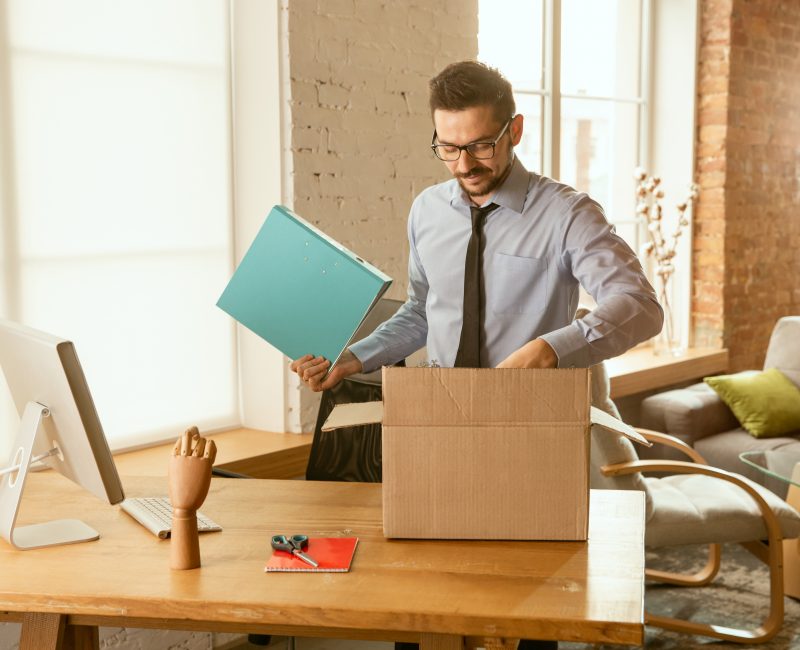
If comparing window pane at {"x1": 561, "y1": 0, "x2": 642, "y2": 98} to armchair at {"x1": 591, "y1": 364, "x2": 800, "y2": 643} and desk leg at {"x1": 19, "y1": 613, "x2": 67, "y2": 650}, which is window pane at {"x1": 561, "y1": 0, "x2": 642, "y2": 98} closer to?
armchair at {"x1": 591, "y1": 364, "x2": 800, "y2": 643}

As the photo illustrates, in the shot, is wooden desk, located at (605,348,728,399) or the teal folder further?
wooden desk, located at (605,348,728,399)

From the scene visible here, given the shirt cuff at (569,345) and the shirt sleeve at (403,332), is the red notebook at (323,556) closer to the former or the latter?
the shirt cuff at (569,345)

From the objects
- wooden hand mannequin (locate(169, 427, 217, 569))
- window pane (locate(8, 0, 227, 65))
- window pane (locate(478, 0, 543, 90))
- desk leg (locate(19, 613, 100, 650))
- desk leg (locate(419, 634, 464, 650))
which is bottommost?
desk leg (locate(19, 613, 100, 650))

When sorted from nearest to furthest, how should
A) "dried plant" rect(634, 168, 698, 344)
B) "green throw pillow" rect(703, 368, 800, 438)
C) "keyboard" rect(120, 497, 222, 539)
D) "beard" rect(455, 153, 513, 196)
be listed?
"keyboard" rect(120, 497, 222, 539)
"beard" rect(455, 153, 513, 196)
"green throw pillow" rect(703, 368, 800, 438)
"dried plant" rect(634, 168, 698, 344)

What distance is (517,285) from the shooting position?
244 centimetres

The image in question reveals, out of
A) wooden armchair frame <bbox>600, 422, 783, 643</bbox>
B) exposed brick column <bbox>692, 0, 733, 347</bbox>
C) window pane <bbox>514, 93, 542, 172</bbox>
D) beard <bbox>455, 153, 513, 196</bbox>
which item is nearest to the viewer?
beard <bbox>455, 153, 513, 196</bbox>

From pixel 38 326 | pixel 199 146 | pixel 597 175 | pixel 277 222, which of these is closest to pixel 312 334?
pixel 277 222

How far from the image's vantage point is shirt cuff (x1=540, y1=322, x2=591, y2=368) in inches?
80.3

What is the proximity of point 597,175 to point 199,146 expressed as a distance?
2698 millimetres

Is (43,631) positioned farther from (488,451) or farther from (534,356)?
(534,356)

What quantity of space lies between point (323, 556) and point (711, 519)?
6.48ft

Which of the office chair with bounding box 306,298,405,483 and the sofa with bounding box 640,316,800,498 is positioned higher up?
the office chair with bounding box 306,298,405,483

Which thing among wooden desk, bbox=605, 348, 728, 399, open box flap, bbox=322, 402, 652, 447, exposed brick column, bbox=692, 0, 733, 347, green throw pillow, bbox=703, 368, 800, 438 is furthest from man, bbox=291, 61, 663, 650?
exposed brick column, bbox=692, 0, 733, 347

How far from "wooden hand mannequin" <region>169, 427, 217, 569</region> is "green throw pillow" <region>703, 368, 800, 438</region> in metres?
3.54
